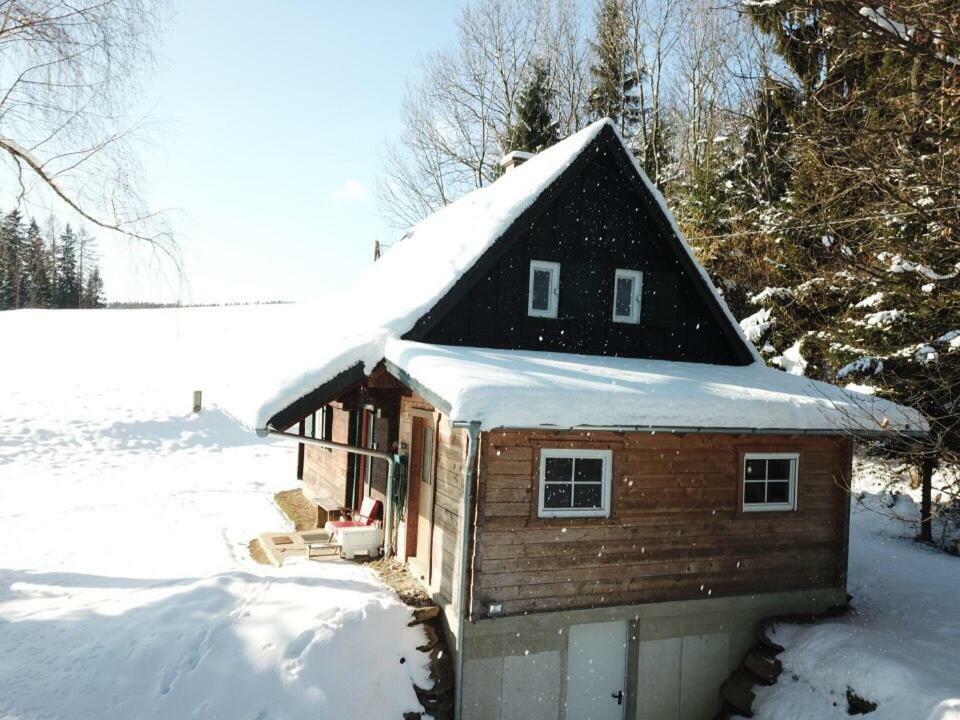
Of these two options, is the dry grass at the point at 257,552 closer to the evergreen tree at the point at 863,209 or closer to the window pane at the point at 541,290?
the window pane at the point at 541,290

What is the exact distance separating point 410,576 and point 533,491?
2789 mm

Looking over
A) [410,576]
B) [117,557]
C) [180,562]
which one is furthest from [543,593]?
[117,557]

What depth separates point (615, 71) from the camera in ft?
81.1

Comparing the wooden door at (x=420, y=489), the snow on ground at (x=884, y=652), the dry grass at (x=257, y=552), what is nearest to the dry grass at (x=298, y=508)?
the dry grass at (x=257, y=552)

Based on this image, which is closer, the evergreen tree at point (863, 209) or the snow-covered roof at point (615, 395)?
the snow-covered roof at point (615, 395)

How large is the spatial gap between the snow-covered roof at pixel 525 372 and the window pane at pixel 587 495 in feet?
3.73

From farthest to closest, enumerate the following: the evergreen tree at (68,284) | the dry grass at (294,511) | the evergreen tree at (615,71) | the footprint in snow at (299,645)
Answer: the evergreen tree at (68,284)
the evergreen tree at (615,71)
the dry grass at (294,511)
the footprint in snow at (299,645)

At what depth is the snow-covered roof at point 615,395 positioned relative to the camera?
7.03m

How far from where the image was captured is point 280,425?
839 centimetres

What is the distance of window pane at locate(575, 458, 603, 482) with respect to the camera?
820 cm

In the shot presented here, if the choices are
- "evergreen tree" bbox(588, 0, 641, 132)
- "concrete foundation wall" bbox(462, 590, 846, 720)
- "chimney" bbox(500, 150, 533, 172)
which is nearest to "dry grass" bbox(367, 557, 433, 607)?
"concrete foundation wall" bbox(462, 590, 846, 720)

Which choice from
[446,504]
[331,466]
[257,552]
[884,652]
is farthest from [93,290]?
[884,652]

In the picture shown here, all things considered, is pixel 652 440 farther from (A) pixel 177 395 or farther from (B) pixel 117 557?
(A) pixel 177 395

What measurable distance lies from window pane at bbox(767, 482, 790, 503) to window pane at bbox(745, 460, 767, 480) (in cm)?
20
